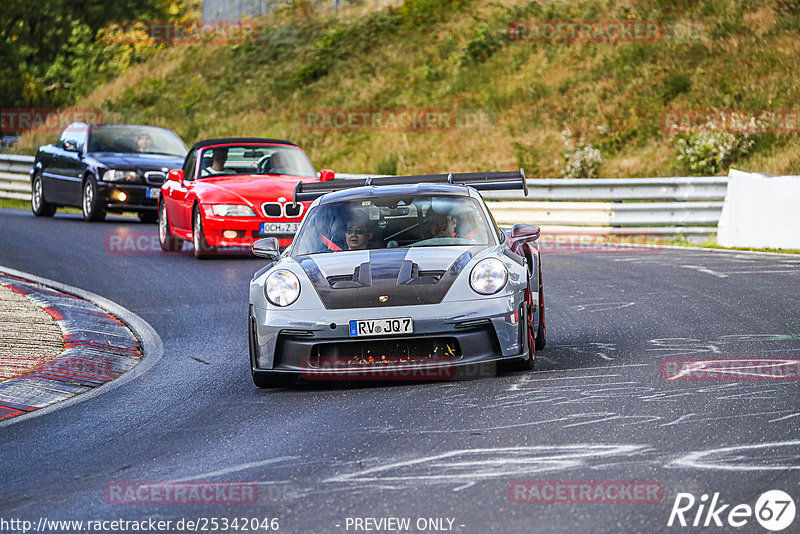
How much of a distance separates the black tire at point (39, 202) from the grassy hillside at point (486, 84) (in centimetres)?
908

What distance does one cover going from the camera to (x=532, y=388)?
24.7ft

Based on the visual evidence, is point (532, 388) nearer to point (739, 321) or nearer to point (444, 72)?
point (739, 321)

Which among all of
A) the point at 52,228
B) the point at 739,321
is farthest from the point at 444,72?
the point at 739,321

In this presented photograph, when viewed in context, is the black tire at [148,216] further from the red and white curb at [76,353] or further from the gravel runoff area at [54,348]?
the gravel runoff area at [54,348]

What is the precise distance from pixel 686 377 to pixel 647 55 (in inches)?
969

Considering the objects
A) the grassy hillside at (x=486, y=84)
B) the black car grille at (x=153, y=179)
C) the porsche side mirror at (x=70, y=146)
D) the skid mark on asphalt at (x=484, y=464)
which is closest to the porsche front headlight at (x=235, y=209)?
the black car grille at (x=153, y=179)

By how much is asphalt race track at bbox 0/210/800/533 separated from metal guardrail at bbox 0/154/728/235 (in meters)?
7.72

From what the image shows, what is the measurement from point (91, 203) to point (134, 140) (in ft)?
4.93

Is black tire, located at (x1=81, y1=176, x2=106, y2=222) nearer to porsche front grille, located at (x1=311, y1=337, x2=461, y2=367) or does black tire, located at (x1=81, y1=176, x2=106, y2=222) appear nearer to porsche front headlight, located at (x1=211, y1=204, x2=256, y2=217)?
porsche front headlight, located at (x1=211, y1=204, x2=256, y2=217)

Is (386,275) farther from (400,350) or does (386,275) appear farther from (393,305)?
(400,350)

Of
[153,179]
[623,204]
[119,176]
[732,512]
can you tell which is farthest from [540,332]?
[119,176]

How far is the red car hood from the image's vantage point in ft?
51.8

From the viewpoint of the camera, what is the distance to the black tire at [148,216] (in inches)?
886

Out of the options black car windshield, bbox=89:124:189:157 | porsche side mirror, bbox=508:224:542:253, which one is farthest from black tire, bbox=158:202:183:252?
porsche side mirror, bbox=508:224:542:253
